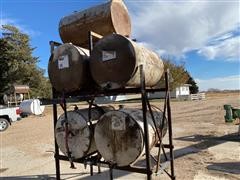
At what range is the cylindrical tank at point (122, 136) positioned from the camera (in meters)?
4.34

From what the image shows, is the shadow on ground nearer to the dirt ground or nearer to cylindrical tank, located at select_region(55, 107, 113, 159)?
the dirt ground

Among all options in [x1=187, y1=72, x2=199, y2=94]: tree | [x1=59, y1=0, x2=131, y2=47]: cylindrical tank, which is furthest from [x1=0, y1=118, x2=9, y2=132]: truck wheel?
[x1=187, y1=72, x2=199, y2=94]: tree

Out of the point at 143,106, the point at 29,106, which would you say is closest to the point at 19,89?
the point at 29,106

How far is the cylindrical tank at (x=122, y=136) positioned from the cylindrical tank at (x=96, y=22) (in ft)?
4.59

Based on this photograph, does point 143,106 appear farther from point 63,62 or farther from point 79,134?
point 63,62

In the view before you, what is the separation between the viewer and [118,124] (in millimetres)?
4457

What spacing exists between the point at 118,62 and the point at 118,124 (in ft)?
2.82

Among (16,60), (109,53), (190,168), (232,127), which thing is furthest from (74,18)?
(16,60)

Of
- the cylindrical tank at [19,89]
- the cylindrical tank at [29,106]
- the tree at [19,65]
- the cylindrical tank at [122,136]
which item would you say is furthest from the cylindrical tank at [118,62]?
the tree at [19,65]

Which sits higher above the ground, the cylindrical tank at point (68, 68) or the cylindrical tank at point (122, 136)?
the cylindrical tank at point (68, 68)

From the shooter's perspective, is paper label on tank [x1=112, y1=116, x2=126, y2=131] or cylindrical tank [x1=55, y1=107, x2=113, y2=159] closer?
paper label on tank [x1=112, y1=116, x2=126, y2=131]

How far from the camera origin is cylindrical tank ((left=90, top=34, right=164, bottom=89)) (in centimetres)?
428

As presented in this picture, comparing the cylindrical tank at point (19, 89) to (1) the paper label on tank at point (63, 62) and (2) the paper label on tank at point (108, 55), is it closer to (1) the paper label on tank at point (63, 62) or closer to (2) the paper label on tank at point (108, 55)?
(1) the paper label on tank at point (63, 62)

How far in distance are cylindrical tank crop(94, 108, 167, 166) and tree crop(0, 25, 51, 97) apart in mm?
34403
